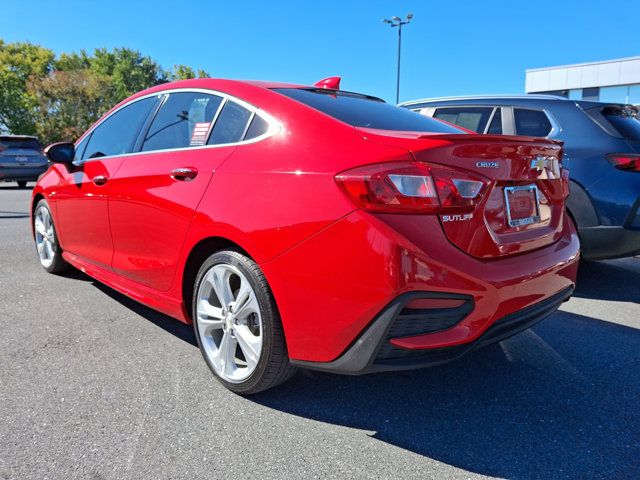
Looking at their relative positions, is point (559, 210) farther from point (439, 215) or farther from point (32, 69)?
point (32, 69)

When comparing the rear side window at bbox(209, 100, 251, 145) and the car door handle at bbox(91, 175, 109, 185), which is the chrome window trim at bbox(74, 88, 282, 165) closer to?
the rear side window at bbox(209, 100, 251, 145)

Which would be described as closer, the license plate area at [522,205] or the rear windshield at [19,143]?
the license plate area at [522,205]

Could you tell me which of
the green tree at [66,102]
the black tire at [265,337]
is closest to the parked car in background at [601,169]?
the black tire at [265,337]

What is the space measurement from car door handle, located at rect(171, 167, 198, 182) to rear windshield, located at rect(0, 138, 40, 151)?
14464 mm

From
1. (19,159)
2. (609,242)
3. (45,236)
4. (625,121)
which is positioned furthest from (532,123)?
(19,159)

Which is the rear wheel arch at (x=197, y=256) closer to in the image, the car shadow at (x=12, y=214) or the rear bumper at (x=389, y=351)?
the rear bumper at (x=389, y=351)

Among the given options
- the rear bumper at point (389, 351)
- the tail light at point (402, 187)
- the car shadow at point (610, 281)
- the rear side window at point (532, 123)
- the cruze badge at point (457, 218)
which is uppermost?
the rear side window at point (532, 123)

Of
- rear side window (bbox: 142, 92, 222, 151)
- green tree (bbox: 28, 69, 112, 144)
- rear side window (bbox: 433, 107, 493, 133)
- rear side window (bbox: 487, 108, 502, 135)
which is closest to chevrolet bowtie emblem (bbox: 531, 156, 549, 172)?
rear side window (bbox: 142, 92, 222, 151)

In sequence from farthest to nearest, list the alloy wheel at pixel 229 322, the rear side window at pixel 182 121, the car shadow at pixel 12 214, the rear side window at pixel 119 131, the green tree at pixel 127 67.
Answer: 1. the green tree at pixel 127 67
2. the car shadow at pixel 12 214
3. the rear side window at pixel 119 131
4. the rear side window at pixel 182 121
5. the alloy wheel at pixel 229 322

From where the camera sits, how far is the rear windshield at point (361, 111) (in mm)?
2310

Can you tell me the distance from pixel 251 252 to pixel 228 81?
1.13 meters

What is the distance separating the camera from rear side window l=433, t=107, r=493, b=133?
4.90 meters

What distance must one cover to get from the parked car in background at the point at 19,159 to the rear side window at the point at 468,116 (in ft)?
44.7

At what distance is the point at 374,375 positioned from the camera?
2.63 m
